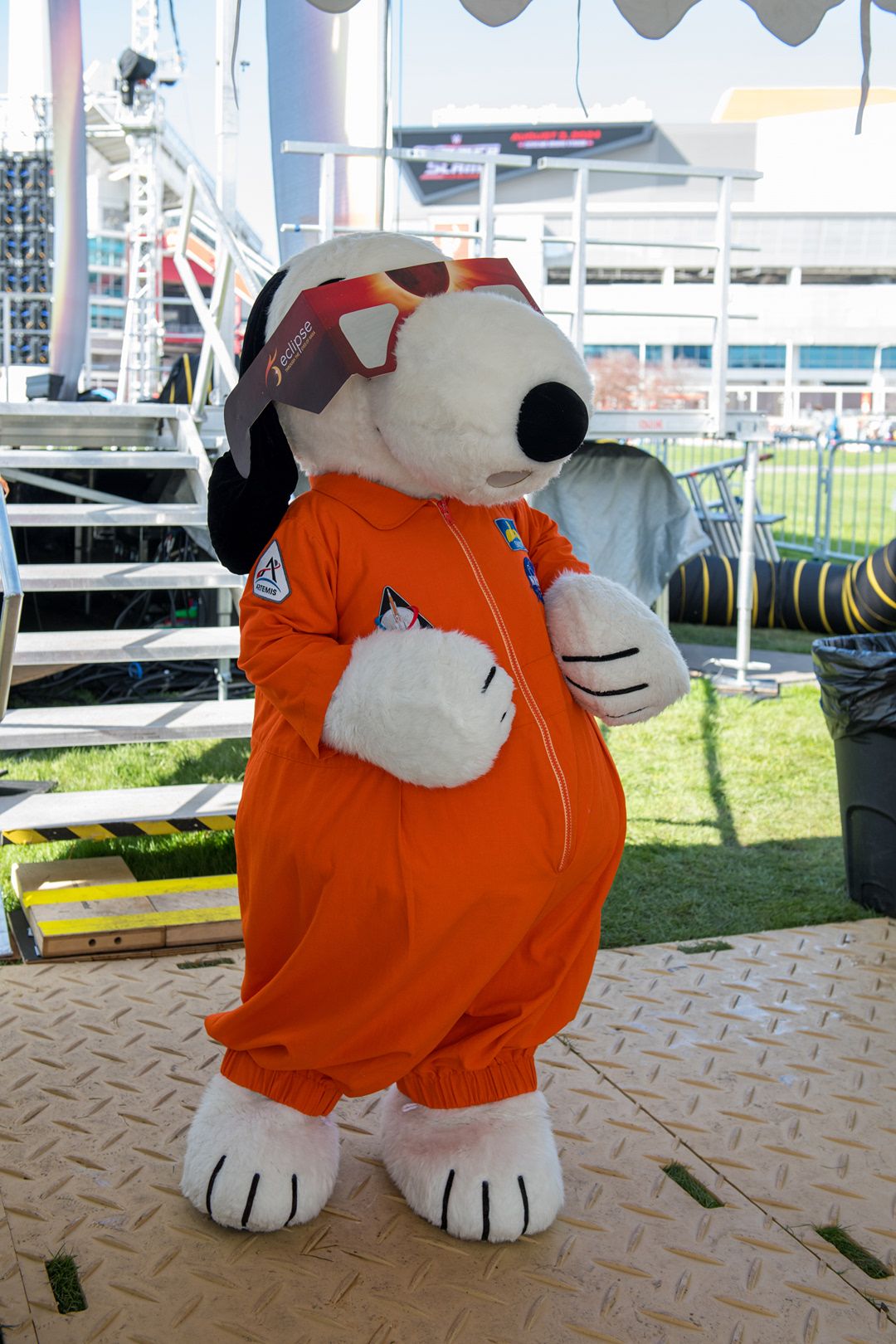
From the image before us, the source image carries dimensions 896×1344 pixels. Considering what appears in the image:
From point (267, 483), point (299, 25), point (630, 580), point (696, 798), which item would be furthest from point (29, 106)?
point (267, 483)

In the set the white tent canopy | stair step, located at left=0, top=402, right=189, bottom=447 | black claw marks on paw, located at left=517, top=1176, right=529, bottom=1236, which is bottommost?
black claw marks on paw, located at left=517, top=1176, right=529, bottom=1236

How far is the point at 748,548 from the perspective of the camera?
6.74m

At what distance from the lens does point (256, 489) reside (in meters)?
1.81

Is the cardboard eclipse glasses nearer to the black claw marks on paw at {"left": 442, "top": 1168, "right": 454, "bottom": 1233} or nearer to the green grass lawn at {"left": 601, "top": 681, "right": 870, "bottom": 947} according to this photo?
the black claw marks on paw at {"left": 442, "top": 1168, "right": 454, "bottom": 1233}

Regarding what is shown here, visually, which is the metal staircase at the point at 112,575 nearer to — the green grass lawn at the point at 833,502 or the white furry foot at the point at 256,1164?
the white furry foot at the point at 256,1164

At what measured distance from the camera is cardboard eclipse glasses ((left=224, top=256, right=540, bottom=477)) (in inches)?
64.9

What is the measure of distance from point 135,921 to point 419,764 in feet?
5.76

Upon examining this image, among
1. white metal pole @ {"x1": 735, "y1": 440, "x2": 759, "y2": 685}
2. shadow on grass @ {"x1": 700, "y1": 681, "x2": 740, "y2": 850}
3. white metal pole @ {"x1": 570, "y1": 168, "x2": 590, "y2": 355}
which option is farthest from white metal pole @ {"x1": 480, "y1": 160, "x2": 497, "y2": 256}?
shadow on grass @ {"x1": 700, "y1": 681, "x2": 740, "y2": 850}

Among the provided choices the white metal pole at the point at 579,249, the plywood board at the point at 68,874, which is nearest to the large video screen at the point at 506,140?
the white metal pole at the point at 579,249

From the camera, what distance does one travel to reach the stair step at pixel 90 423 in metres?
5.74

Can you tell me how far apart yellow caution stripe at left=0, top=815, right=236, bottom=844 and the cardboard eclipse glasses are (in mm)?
2064

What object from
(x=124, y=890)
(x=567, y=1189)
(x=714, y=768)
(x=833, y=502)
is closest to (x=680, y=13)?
(x=567, y=1189)

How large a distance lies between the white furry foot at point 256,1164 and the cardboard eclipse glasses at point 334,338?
108 cm

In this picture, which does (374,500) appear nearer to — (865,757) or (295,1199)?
(295,1199)
